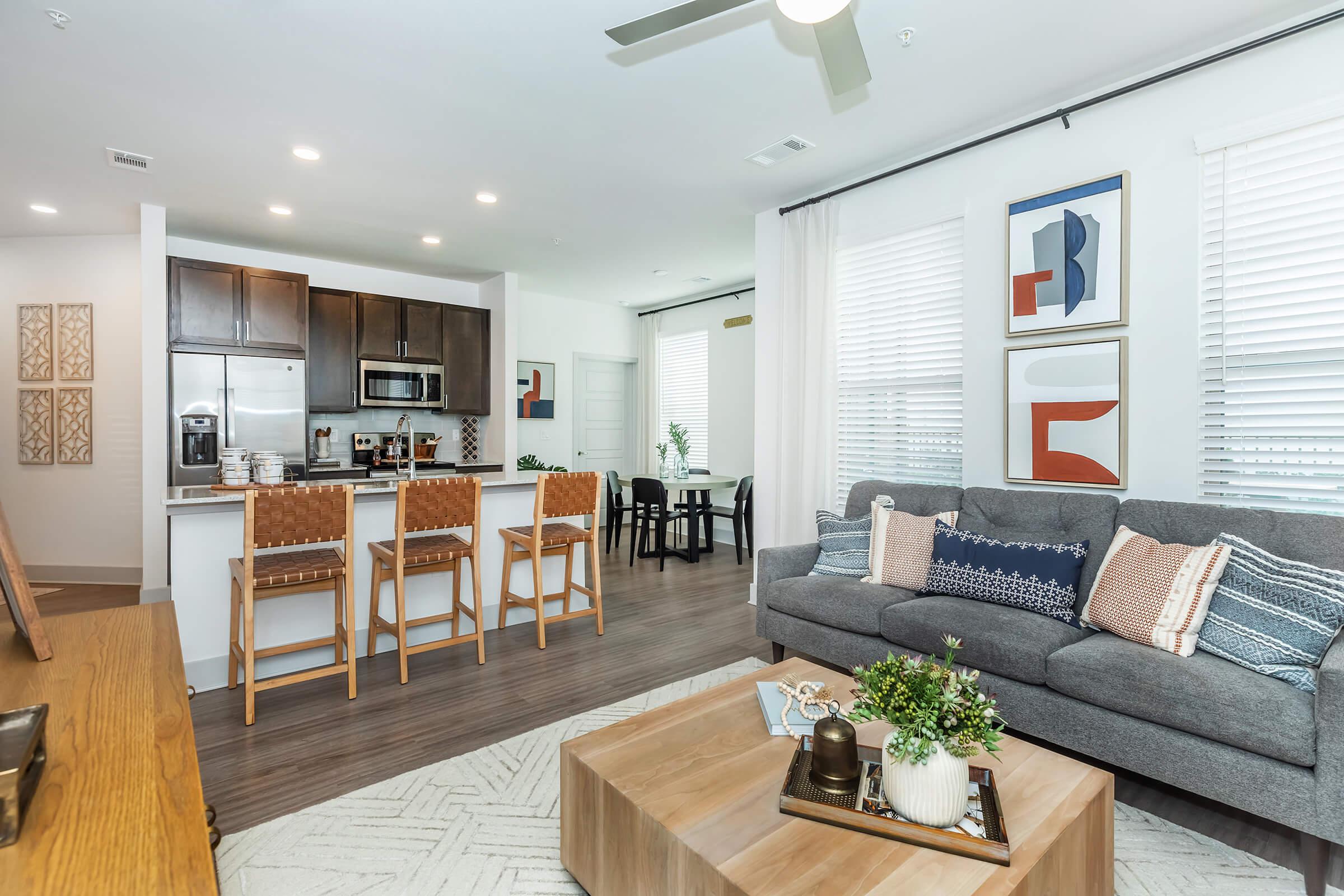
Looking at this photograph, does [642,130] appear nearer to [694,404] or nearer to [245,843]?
[245,843]

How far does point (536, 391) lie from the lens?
7.50 metres

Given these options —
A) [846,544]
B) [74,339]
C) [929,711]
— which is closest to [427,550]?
[846,544]

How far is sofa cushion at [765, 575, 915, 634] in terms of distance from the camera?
289cm

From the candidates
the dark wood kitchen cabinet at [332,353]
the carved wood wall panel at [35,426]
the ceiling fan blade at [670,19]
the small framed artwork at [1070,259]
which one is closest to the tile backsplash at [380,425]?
the dark wood kitchen cabinet at [332,353]

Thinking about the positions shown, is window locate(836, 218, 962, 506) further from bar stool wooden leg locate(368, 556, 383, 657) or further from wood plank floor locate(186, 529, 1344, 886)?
bar stool wooden leg locate(368, 556, 383, 657)

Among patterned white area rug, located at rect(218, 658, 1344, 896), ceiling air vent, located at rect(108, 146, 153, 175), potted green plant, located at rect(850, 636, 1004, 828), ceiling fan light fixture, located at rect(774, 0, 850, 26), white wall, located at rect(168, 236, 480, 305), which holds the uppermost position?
→ ceiling air vent, located at rect(108, 146, 153, 175)

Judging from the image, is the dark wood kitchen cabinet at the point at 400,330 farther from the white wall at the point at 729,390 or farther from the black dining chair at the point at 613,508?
the white wall at the point at 729,390

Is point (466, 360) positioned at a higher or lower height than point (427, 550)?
higher

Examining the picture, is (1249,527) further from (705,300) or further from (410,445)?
(705,300)

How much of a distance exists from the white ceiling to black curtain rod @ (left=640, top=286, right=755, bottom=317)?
7.24ft

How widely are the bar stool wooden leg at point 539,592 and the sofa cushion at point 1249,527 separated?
114 inches

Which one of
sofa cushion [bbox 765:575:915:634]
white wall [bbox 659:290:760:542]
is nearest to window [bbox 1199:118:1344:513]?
sofa cushion [bbox 765:575:915:634]

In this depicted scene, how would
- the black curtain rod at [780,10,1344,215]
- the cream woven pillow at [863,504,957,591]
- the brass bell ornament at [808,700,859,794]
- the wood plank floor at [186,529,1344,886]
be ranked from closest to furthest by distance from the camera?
the brass bell ornament at [808,700,859,794] → the wood plank floor at [186,529,1344,886] → the black curtain rod at [780,10,1344,215] → the cream woven pillow at [863,504,957,591]

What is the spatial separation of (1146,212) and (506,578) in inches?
151
